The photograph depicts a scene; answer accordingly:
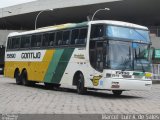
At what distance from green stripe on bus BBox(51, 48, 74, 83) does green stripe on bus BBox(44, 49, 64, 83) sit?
9.5 inches

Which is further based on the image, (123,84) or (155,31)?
(155,31)

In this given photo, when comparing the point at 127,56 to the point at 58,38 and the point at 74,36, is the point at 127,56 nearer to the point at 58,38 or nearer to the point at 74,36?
the point at 74,36

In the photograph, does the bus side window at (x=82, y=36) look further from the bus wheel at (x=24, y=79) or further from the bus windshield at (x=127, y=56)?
the bus wheel at (x=24, y=79)

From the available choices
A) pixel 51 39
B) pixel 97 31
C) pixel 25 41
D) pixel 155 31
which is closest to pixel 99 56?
pixel 97 31

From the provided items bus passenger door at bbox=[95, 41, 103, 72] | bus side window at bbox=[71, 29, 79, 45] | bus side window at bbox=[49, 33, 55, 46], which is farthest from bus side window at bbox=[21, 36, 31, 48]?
bus passenger door at bbox=[95, 41, 103, 72]

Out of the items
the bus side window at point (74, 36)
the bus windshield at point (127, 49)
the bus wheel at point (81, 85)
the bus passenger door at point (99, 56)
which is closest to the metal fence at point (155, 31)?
the bus side window at point (74, 36)

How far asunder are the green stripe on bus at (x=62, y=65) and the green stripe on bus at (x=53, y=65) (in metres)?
0.24

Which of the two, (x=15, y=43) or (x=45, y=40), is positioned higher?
(x=15, y=43)

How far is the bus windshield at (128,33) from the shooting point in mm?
20125

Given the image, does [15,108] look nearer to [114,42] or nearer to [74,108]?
[74,108]

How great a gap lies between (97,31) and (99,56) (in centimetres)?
117

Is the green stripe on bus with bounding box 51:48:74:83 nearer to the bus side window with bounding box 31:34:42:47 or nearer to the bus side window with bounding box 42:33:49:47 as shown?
the bus side window with bounding box 42:33:49:47

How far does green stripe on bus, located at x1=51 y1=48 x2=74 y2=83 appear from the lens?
23077 millimetres

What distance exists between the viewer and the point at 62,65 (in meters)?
23.8
